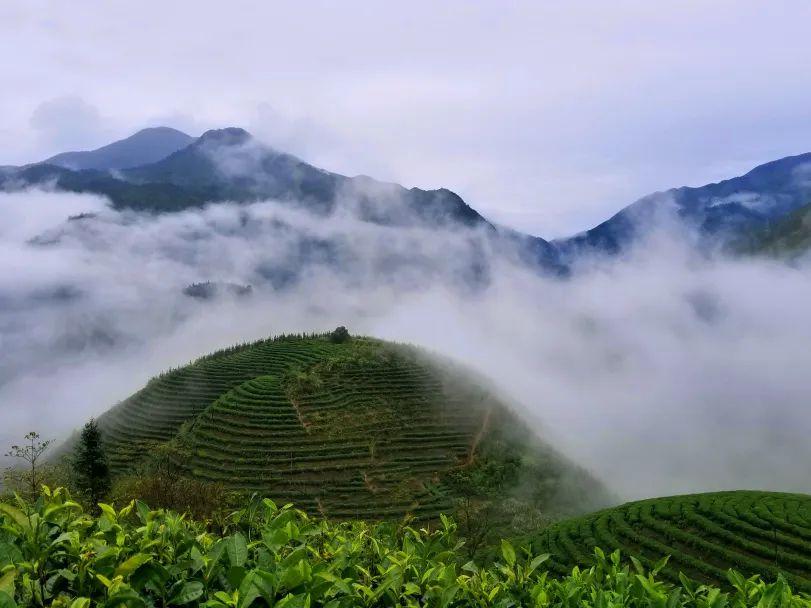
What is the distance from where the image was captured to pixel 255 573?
2.73m

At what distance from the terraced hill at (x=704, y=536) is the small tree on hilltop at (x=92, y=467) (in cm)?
2855

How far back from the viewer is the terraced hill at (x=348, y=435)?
4950 centimetres

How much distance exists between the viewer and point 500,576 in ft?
12.6

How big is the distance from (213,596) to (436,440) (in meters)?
→ 57.6

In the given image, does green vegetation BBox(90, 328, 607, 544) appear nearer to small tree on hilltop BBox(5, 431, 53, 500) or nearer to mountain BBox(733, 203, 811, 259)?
small tree on hilltop BBox(5, 431, 53, 500)

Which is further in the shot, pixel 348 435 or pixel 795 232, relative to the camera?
pixel 795 232

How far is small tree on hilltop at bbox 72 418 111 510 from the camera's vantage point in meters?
37.9

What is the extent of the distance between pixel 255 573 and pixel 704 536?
35599 mm

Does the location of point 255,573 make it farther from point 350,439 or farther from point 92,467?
point 350,439

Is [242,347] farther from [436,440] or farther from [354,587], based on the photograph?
[354,587]

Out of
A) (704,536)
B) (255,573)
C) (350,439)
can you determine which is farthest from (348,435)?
(255,573)

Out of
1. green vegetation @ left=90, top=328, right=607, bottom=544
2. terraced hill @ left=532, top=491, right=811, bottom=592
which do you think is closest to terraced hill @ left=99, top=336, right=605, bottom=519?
green vegetation @ left=90, top=328, right=607, bottom=544

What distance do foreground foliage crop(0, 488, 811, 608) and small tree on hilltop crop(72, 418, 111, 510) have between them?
39.9 m

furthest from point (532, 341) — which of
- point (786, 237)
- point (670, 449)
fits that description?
point (786, 237)
